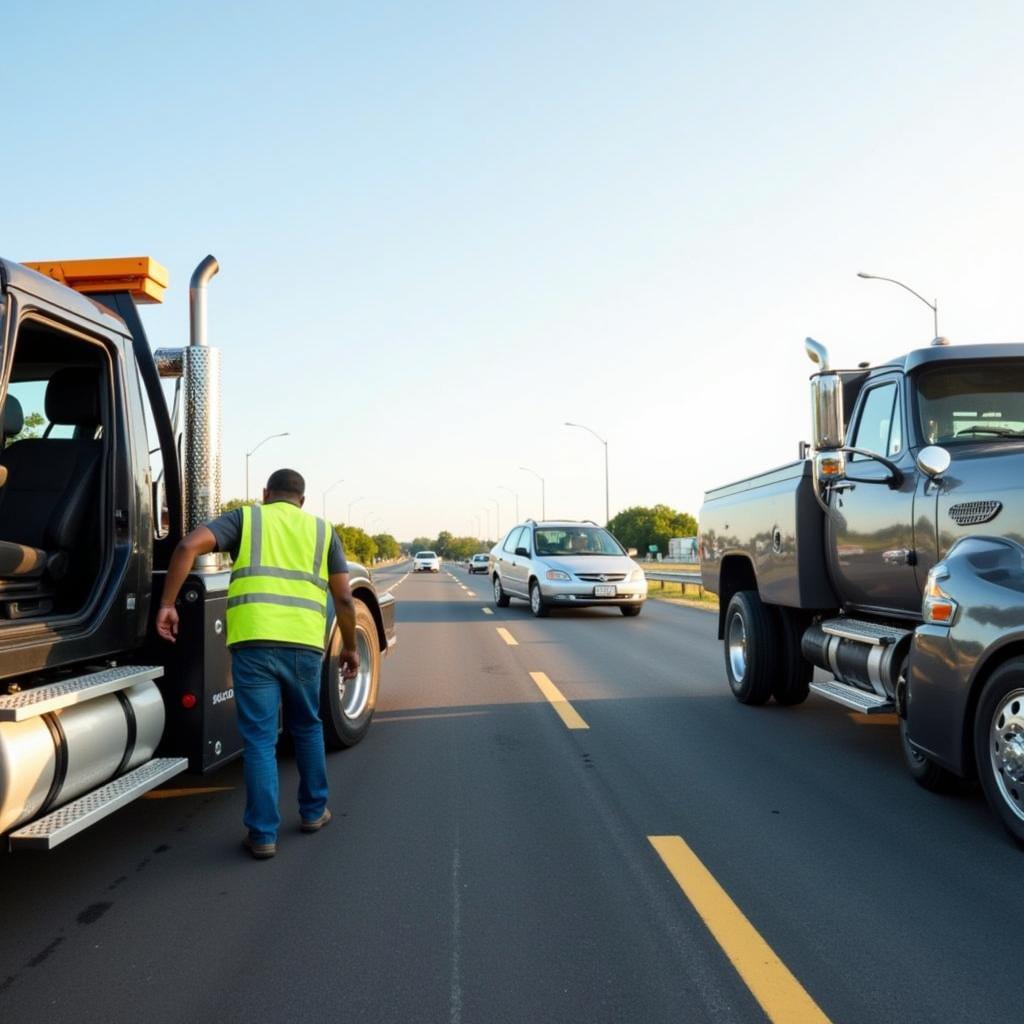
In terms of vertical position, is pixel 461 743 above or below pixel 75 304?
below

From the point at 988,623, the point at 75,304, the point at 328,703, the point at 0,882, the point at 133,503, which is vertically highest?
the point at 75,304

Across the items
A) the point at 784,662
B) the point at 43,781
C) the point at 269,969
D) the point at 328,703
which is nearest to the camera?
the point at 269,969

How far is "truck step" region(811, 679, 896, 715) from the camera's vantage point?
5.85 metres

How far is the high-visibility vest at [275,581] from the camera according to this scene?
4.57 metres

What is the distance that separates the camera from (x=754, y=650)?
8.01m

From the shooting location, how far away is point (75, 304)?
423cm

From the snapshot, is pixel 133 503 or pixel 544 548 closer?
pixel 133 503

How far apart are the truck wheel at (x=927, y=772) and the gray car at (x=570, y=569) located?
39.4ft

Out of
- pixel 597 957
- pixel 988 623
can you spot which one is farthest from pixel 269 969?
Result: pixel 988 623

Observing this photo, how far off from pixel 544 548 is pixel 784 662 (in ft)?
36.3

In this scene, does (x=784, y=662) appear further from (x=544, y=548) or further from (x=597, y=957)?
(x=544, y=548)

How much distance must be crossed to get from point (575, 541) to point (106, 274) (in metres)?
14.6

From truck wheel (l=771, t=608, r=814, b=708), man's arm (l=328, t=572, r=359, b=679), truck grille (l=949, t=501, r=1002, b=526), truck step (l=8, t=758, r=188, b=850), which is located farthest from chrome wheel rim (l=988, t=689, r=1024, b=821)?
truck step (l=8, t=758, r=188, b=850)

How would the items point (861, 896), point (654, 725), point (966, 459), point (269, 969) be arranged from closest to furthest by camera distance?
point (269, 969) → point (861, 896) → point (966, 459) → point (654, 725)
